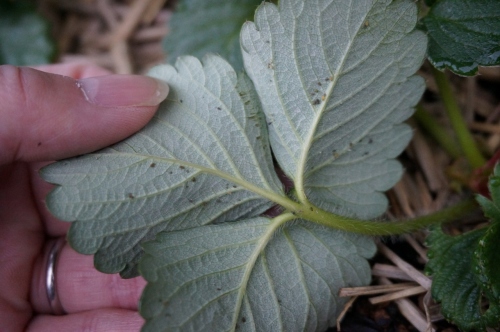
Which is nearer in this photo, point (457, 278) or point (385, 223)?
point (457, 278)

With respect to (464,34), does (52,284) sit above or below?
below

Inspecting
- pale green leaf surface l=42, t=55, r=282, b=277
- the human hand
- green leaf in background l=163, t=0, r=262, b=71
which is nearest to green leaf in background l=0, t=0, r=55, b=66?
the human hand

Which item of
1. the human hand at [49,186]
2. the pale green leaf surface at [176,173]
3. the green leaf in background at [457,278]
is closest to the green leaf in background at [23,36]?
the human hand at [49,186]

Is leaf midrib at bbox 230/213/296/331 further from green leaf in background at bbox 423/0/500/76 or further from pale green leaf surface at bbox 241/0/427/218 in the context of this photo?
green leaf in background at bbox 423/0/500/76

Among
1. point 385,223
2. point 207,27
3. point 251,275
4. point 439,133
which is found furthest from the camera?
point 207,27

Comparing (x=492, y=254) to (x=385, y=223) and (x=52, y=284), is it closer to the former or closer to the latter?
(x=385, y=223)

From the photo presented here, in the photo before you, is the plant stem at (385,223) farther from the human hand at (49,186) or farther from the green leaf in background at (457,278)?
the human hand at (49,186)

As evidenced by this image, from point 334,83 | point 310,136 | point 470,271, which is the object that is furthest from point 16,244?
point 470,271
